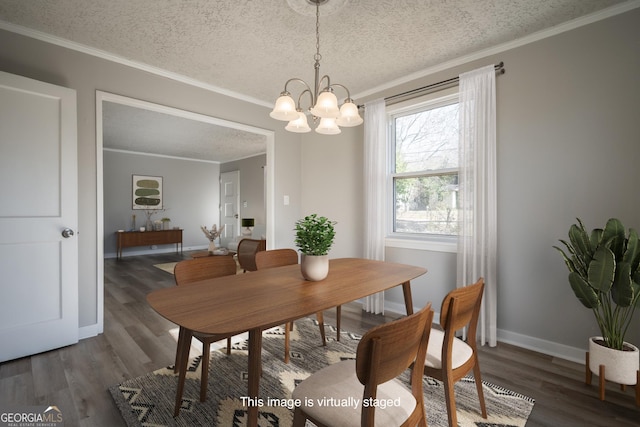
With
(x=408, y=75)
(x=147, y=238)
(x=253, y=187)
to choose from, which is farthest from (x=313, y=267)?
(x=147, y=238)

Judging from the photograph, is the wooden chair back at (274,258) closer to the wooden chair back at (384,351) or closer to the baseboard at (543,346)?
the wooden chair back at (384,351)

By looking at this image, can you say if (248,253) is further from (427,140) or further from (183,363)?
(427,140)

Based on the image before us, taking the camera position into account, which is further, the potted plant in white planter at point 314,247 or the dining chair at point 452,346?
the potted plant in white planter at point 314,247

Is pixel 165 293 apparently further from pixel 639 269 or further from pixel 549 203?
pixel 549 203

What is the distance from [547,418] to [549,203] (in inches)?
60.6

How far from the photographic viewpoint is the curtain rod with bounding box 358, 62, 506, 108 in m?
2.56

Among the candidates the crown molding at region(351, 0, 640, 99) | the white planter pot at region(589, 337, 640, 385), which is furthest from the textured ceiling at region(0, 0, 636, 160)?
the white planter pot at region(589, 337, 640, 385)

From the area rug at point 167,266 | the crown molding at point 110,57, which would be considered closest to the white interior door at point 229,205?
the area rug at point 167,266

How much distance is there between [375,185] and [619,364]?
2308mm

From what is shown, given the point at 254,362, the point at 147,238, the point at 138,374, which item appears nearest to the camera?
the point at 254,362

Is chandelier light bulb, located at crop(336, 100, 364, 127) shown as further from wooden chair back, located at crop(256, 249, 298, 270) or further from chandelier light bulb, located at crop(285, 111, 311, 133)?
wooden chair back, located at crop(256, 249, 298, 270)

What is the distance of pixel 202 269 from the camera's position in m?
1.91

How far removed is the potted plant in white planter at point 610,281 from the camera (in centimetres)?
168

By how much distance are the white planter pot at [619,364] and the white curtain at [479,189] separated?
28.6 inches
